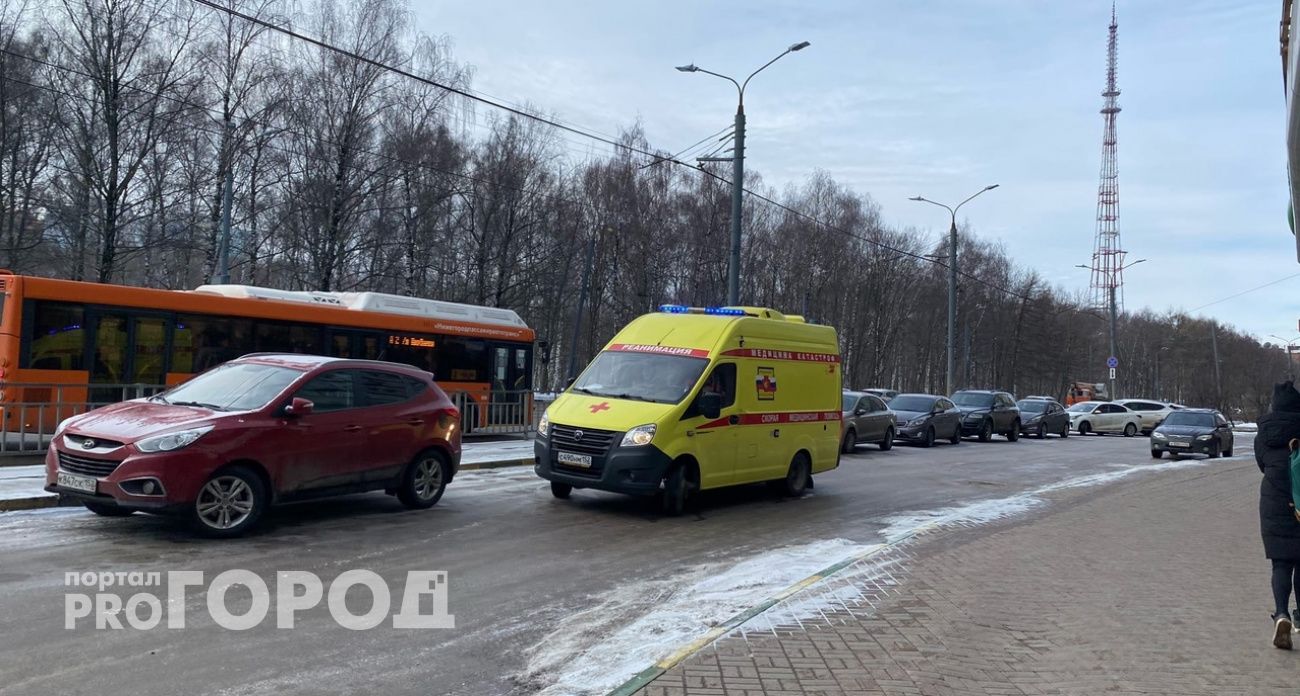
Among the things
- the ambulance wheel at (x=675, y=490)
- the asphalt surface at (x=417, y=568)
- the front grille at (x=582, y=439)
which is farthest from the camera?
the ambulance wheel at (x=675, y=490)

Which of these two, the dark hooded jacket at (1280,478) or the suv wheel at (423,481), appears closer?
the dark hooded jacket at (1280,478)

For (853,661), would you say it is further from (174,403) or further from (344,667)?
(174,403)

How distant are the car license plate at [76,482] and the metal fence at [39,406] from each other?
19.1ft

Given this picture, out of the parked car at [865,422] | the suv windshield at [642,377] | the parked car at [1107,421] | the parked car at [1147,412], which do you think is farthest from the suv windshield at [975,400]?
the suv windshield at [642,377]

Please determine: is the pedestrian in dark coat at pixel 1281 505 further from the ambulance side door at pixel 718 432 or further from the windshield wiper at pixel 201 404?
the windshield wiper at pixel 201 404

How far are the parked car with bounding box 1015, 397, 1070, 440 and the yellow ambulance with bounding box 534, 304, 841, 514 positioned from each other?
2301cm

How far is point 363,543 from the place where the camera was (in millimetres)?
8750

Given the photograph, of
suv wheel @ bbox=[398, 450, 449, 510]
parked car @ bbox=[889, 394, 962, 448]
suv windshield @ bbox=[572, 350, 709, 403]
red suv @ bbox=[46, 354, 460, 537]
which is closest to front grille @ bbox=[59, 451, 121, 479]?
red suv @ bbox=[46, 354, 460, 537]

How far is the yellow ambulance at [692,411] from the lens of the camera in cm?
1095

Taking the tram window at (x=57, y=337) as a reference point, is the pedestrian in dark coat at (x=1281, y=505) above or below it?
below

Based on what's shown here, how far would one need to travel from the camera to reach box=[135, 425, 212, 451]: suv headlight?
8.17m

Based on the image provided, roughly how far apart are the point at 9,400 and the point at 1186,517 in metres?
17.0

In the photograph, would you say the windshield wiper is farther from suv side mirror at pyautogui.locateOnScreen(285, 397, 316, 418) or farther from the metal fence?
the metal fence

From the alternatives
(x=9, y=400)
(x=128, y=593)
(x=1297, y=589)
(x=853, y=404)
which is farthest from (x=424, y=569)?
(x=853, y=404)
